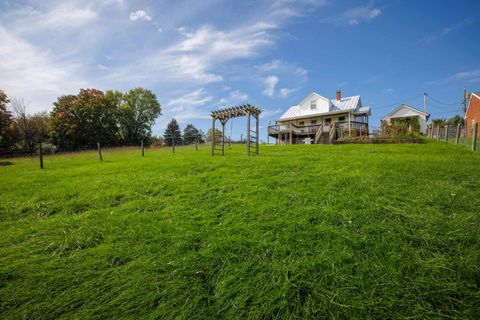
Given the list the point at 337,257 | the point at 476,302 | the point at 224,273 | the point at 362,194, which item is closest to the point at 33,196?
the point at 224,273

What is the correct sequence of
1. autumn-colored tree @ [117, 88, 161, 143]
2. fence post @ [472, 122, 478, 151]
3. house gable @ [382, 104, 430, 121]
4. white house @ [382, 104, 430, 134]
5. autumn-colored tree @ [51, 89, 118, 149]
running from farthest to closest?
autumn-colored tree @ [117, 88, 161, 143] < autumn-colored tree @ [51, 89, 118, 149] < house gable @ [382, 104, 430, 121] < white house @ [382, 104, 430, 134] < fence post @ [472, 122, 478, 151]

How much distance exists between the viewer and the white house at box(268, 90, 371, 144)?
2547 cm

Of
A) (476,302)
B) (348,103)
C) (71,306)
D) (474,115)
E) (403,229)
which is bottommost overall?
(71,306)

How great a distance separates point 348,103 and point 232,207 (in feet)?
97.4

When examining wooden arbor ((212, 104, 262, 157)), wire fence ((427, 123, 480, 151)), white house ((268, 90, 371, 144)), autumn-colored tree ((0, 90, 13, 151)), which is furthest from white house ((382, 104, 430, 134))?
autumn-colored tree ((0, 90, 13, 151))

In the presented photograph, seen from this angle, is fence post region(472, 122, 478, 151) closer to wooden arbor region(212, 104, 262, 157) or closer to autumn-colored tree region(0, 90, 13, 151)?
wooden arbor region(212, 104, 262, 157)

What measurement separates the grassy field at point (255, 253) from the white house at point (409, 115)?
29.1 m

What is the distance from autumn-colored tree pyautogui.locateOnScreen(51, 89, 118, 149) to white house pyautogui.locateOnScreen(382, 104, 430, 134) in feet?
156

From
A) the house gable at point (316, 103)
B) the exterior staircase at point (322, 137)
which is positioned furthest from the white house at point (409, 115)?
the exterior staircase at point (322, 137)

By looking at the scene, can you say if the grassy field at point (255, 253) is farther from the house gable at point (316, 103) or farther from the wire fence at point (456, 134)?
the house gable at point (316, 103)

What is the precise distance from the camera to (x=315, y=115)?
2852cm

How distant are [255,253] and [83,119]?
44994mm

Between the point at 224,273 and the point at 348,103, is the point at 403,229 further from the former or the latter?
the point at 348,103

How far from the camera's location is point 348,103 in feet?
91.8
